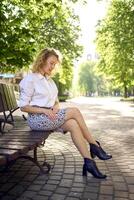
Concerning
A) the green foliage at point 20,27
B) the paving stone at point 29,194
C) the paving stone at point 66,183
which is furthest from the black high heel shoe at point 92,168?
the green foliage at point 20,27

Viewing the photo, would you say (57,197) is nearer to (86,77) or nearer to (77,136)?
(77,136)

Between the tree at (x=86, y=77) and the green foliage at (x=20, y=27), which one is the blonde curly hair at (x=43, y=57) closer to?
the green foliage at (x=20, y=27)

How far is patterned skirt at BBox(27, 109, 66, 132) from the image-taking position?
5645mm

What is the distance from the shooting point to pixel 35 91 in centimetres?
589

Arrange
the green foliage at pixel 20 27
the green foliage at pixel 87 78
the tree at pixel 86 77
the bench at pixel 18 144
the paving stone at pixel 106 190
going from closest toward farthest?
the bench at pixel 18 144 → the paving stone at pixel 106 190 → the green foliage at pixel 20 27 → the green foliage at pixel 87 78 → the tree at pixel 86 77

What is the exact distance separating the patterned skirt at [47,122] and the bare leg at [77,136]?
0.28 ft

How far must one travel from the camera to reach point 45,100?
5.95m

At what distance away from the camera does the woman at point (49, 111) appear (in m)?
5.50

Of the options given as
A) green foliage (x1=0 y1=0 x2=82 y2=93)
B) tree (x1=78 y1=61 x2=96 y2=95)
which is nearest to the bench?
green foliage (x1=0 y1=0 x2=82 y2=93)

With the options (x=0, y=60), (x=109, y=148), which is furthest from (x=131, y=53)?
(x=109, y=148)

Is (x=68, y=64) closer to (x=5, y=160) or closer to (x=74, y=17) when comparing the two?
(x=74, y=17)

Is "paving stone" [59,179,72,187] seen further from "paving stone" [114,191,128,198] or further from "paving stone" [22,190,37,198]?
"paving stone" [114,191,128,198]

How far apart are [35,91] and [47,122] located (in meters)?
0.51

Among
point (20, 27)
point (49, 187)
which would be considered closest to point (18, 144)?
point (49, 187)
